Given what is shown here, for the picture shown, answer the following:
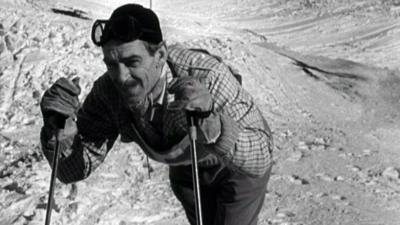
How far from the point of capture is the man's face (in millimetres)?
2637

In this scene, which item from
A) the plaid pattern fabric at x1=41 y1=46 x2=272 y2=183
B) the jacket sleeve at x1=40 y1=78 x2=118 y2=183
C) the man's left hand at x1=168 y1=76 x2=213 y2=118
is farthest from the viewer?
the jacket sleeve at x1=40 y1=78 x2=118 y2=183

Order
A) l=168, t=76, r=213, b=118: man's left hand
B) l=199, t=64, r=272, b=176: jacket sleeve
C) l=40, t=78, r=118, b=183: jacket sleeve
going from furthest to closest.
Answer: l=40, t=78, r=118, b=183: jacket sleeve < l=199, t=64, r=272, b=176: jacket sleeve < l=168, t=76, r=213, b=118: man's left hand

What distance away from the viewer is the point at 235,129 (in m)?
2.61

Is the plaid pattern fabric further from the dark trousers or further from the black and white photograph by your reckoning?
the dark trousers

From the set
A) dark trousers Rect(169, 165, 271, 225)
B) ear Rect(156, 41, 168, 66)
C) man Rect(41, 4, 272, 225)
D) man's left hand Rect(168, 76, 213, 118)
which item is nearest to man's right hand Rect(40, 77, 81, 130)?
man Rect(41, 4, 272, 225)

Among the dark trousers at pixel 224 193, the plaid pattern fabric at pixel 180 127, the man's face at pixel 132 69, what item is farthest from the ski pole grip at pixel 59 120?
the dark trousers at pixel 224 193

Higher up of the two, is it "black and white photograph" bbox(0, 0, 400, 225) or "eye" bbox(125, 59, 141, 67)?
"eye" bbox(125, 59, 141, 67)

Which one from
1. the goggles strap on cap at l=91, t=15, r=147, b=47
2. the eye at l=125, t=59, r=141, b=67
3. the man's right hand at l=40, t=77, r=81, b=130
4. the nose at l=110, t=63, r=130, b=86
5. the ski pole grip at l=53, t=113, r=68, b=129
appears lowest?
the ski pole grip at l=53, t=113, r=68, b=129

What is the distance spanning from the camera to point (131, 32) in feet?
8.55

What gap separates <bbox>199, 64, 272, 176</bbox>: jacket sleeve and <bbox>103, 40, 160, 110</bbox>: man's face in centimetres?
24

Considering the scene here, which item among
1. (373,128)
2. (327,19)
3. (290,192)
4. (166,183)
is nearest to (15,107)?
(166,183)

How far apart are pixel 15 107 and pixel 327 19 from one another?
7022 mm

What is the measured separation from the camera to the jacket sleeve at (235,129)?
101 inches

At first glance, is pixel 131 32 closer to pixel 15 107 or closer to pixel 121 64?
pixel 121 64
